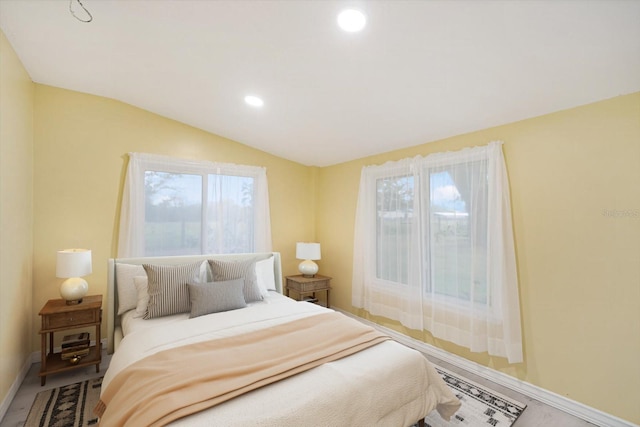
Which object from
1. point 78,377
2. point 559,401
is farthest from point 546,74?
point 78,377

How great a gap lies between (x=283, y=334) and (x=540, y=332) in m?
2.00

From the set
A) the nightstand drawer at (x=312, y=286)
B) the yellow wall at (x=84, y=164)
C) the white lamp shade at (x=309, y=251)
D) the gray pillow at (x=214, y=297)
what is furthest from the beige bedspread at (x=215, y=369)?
the yellow wall at (x=84, y=164)

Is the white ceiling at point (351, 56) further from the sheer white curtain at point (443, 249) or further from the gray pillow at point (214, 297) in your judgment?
the gray pillow at point (214, 297)

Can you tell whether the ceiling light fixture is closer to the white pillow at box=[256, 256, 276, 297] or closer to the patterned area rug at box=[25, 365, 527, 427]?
the white pillow at box=[256, 256, 276, 297]

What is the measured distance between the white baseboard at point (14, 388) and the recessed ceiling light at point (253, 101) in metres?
2.94

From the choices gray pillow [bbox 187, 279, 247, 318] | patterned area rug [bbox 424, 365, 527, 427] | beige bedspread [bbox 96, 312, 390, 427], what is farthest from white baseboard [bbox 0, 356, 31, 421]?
patterned area rug [bbox 424, 365, 527, 427]

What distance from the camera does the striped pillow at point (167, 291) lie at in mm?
2375

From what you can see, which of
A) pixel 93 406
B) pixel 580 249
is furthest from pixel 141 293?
pixel 580 249

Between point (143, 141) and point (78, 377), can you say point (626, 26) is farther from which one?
point (78, 377)

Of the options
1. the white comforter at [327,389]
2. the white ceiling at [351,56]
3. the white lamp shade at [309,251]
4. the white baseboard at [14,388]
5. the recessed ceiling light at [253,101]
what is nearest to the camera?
the white comforter at [327,389]

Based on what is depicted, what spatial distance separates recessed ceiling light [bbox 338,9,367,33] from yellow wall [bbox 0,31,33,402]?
2311 millimetres

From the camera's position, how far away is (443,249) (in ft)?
9.52

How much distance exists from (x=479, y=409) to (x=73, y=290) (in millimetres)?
3470

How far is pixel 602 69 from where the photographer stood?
1.75 metres
